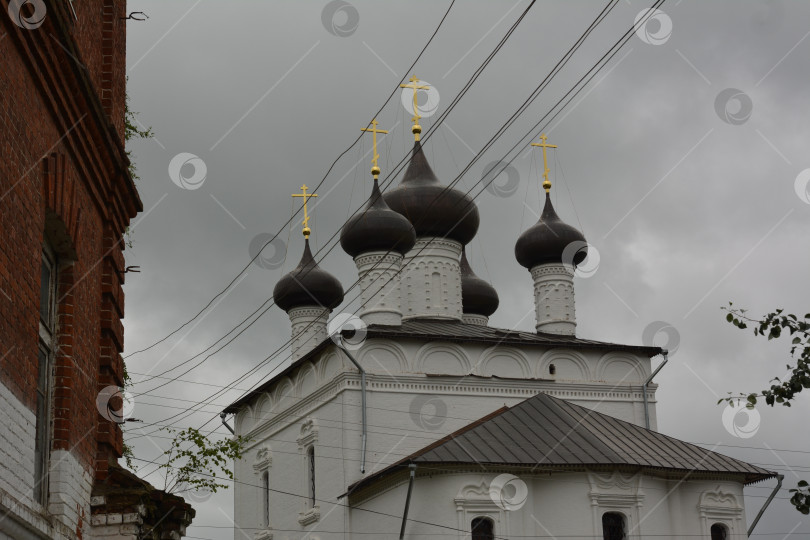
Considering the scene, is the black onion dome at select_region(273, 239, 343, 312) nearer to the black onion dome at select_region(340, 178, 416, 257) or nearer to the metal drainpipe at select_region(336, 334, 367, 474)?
the black onion dome at select_region(340, 178, 416, 257)

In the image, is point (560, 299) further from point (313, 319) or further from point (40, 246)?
point (40, 246)

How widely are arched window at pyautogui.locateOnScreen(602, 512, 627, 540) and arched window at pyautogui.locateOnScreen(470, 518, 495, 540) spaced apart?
1880 mm

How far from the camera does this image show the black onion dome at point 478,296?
29.9m

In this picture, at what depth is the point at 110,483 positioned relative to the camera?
23.7ft

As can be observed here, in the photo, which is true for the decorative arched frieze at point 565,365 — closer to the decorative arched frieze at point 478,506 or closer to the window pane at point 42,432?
the decorative arched frieze at point 478,506

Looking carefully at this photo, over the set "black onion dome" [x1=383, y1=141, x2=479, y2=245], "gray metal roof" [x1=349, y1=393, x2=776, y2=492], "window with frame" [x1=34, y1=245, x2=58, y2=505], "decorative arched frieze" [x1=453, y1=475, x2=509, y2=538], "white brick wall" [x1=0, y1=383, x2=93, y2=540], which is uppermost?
"black onion dome" [x1=383, y1=141, x2=479, y2=245]

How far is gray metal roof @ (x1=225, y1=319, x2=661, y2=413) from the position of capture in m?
23.1

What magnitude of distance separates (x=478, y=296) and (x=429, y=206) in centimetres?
407

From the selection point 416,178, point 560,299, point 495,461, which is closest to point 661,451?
point 495,461

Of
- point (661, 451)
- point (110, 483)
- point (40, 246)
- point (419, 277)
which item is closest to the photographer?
point (40, 246)

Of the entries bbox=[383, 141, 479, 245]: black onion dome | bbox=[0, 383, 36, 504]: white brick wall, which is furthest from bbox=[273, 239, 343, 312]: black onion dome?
bbox=[0, 383, 36, 504]: white brick wall

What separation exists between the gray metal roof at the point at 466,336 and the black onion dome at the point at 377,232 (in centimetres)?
168

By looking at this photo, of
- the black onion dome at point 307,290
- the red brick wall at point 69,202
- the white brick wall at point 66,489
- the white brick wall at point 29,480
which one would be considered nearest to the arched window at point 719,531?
the black onion dome at point 307,290

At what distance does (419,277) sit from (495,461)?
7.06m
